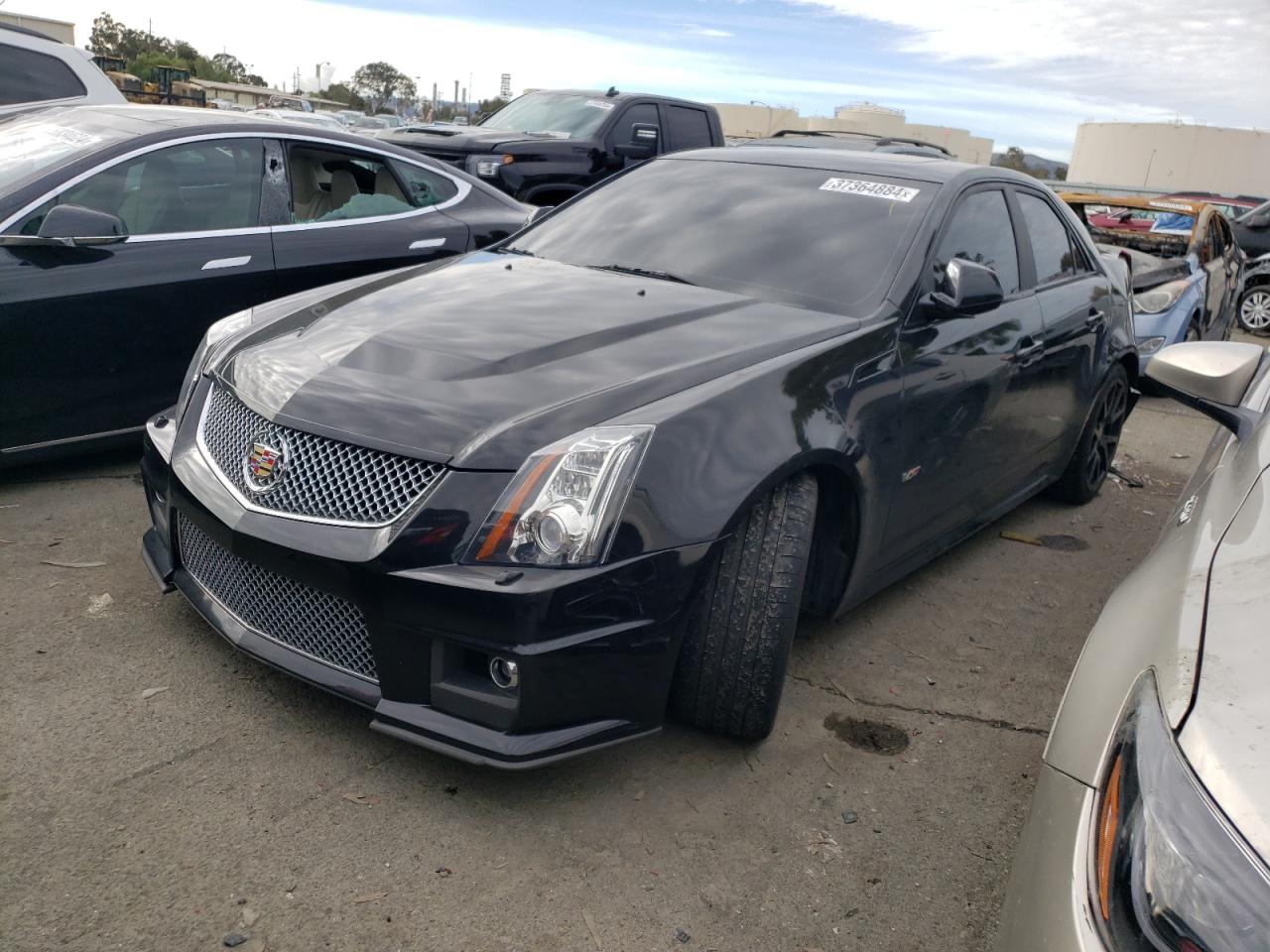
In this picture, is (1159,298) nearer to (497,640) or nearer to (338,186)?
(338,186)

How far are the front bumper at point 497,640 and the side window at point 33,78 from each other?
6.00 metres

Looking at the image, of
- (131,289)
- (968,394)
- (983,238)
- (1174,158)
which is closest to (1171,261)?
(983,238)

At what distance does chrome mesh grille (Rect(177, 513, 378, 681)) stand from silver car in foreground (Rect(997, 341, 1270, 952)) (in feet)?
5.23

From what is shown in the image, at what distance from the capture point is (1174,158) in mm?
77188

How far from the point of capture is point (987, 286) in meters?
3.58

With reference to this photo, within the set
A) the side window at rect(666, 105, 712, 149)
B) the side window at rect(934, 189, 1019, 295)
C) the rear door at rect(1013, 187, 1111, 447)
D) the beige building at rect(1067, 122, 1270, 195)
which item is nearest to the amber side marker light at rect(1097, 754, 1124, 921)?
the side window at rect(934, 189, 1019, 295)

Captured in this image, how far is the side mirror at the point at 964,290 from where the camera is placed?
3.53 m

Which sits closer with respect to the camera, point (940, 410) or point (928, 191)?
point (940, 410)

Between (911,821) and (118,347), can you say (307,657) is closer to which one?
(911,821)

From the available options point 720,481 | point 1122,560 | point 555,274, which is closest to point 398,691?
point 720,481

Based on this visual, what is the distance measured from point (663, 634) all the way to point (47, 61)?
685cm

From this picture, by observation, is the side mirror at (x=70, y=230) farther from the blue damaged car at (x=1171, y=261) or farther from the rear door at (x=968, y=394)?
the blue damaged car at (x=1171, y=261)

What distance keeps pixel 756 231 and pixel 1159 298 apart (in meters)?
5.76

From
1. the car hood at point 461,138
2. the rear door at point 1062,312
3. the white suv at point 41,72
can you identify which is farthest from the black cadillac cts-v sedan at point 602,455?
the car hood at point 461,138
